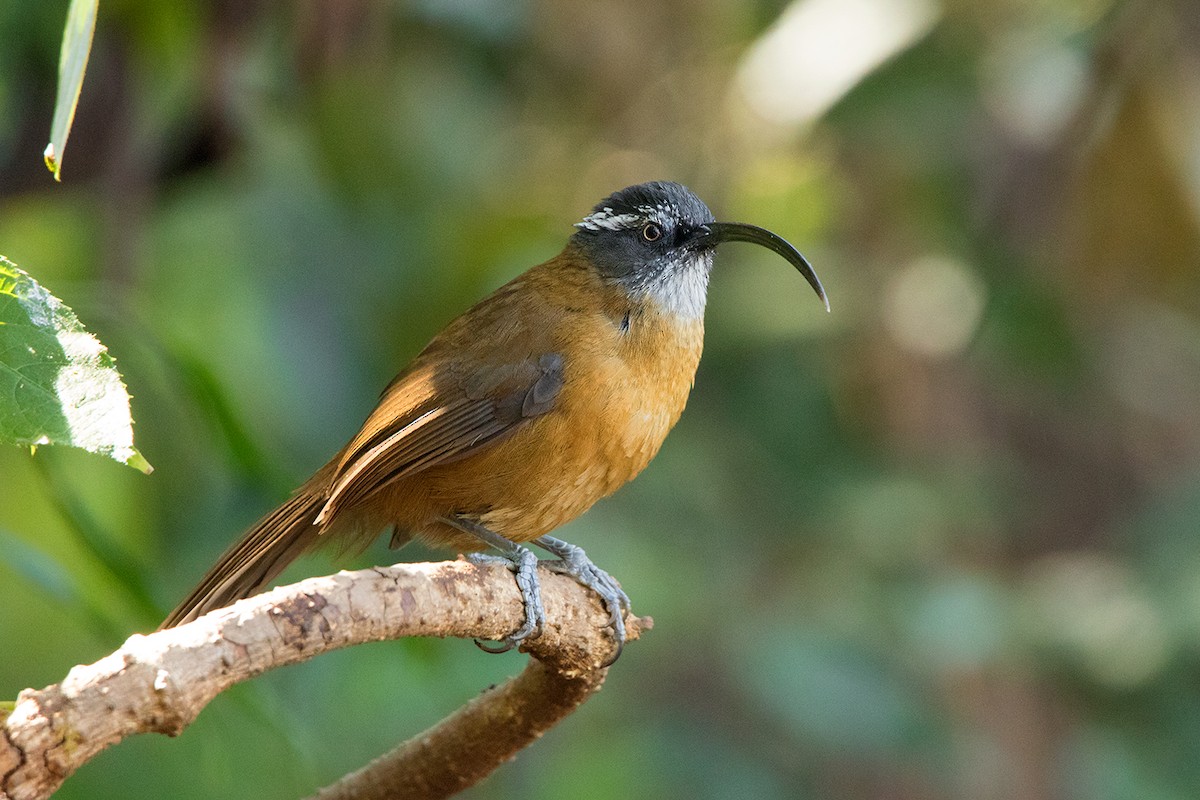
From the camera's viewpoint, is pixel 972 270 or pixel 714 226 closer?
pixel 714 226

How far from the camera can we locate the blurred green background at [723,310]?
15.8 feet

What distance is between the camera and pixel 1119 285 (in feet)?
22.5

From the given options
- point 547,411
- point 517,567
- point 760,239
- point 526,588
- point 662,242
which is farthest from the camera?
point 662,242

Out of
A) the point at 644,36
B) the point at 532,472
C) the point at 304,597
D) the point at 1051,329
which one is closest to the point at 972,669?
the point at 1051,329

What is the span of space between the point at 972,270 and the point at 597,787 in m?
2.46

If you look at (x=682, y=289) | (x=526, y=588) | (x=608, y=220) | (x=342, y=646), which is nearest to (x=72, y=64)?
(x=342, y=646)

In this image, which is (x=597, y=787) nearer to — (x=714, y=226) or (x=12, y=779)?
(x=714, y=226)

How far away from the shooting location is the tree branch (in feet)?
6.24

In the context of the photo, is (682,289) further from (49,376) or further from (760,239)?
A: (49,376)

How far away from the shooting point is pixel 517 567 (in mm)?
3277

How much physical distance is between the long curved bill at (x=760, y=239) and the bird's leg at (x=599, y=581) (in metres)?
1.03

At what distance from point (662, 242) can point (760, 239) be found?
31 cm

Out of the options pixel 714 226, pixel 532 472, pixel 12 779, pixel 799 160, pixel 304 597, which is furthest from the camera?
pixel 799 160

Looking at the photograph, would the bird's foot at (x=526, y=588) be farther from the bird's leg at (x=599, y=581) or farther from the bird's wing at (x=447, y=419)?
the bird's wing at (x=447, y=419)
